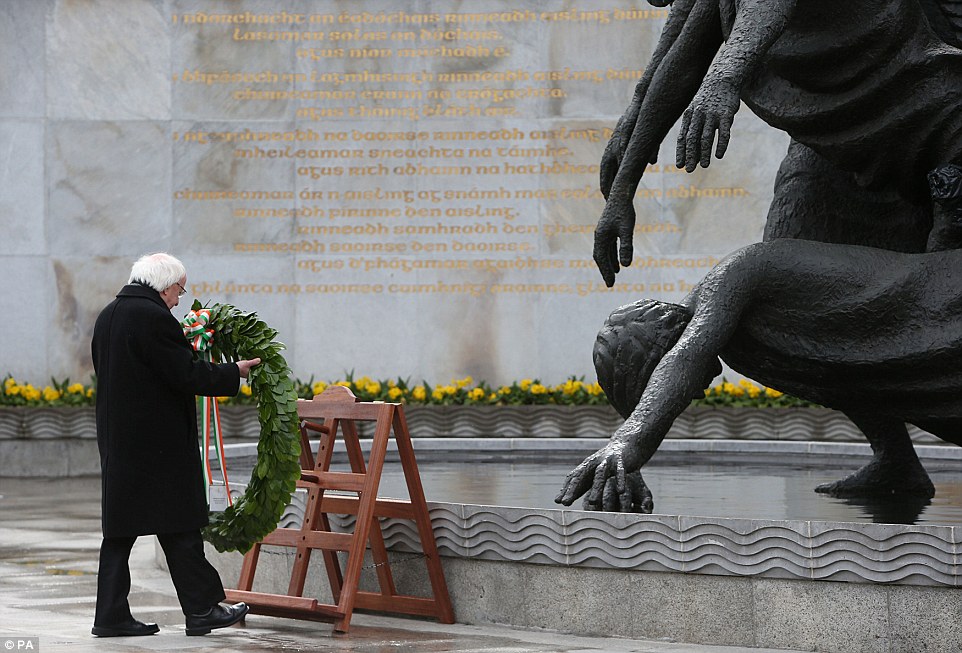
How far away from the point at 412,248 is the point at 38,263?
12.0 feet

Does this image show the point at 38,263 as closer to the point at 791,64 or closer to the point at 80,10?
the point at 80,10

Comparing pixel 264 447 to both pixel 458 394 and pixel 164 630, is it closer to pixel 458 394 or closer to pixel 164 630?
pixel 164 630

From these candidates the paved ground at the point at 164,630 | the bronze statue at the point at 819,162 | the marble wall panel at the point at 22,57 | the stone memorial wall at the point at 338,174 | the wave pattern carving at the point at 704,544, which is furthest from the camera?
the marble wall panel at the point at 22,57

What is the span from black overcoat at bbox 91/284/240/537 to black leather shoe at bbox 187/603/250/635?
1.08ft

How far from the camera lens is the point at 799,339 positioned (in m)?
5.82

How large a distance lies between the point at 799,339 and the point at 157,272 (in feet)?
8.16

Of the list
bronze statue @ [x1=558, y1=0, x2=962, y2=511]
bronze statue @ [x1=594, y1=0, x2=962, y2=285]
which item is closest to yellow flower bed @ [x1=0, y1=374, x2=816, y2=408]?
bronze statue @ [x1=594, y1=0, x2=962, y2=285]

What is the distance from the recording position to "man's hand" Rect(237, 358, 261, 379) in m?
5.90

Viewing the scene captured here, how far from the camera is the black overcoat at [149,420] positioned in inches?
223

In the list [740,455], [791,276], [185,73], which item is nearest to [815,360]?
[791,276]

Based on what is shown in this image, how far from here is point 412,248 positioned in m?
14.8

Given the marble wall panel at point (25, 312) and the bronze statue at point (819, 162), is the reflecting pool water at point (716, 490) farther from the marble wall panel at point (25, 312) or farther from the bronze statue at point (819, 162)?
the marble wall panel at point (25, 312)

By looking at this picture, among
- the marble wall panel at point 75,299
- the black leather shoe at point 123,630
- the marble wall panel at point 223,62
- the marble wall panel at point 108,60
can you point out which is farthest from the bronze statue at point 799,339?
the marble wall panel at point 108,60

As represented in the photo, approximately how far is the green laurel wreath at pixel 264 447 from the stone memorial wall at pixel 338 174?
28.6 feet
